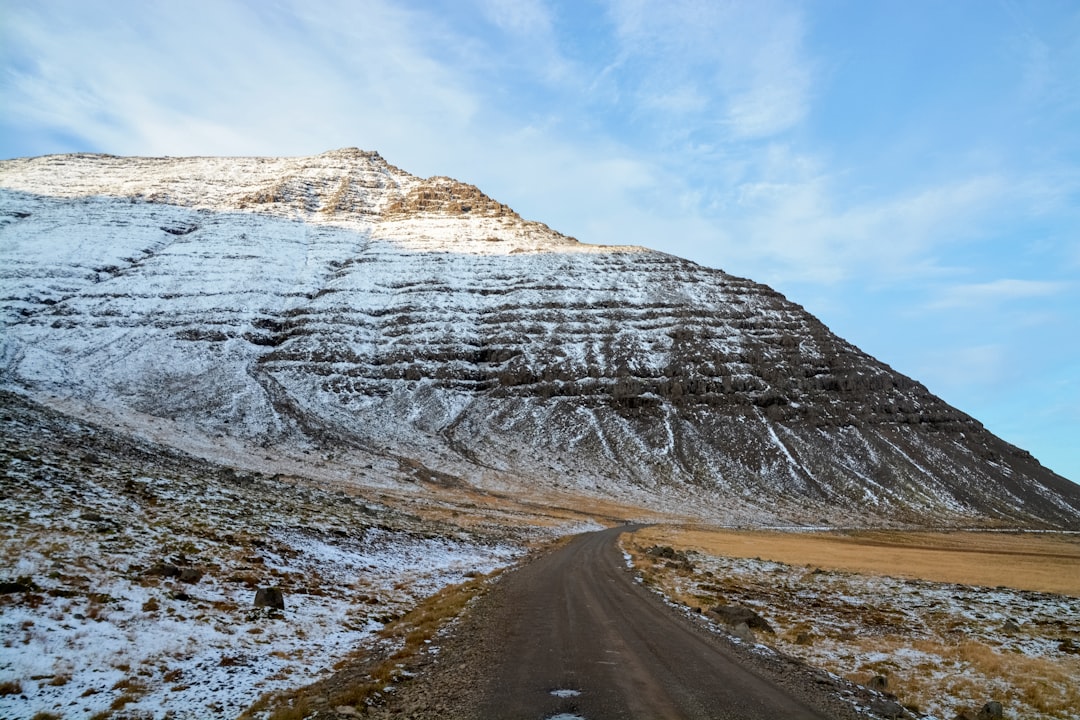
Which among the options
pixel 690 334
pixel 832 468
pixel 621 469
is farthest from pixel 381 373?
pixel 832 468

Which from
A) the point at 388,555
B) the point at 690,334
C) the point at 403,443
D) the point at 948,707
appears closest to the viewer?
the point at 948,707

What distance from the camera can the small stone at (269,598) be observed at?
1448 cm

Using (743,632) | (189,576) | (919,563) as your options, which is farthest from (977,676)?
(919,563)

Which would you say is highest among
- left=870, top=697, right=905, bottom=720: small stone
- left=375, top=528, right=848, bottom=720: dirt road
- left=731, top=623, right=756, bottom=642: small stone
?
left=870, top=697, right=905, bottom=720: small stone

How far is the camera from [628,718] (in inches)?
338

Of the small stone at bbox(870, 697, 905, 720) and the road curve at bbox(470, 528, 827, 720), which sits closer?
the road curve at bbox(470, 528, 827, 720)

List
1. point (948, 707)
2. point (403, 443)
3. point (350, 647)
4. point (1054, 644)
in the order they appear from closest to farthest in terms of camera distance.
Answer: point (948, 707)
point (350, 647)
point (1054, 644)
point (403, 443)

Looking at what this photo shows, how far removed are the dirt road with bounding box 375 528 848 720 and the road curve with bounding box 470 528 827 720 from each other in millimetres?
22

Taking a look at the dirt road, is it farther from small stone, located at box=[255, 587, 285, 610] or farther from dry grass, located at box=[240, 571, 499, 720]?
small stone, located at box=[255, 587, 285, 610]

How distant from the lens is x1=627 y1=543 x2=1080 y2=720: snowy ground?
1150cm

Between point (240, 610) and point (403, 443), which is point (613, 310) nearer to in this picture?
point (403, 443)

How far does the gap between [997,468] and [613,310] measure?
304 ft

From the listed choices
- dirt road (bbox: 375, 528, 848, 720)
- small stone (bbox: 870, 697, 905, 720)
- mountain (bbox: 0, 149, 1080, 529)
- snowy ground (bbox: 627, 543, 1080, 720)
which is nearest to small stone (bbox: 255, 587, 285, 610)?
dirt road (bbox: 375, 528, 848, 720)

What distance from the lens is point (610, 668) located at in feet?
37.2
